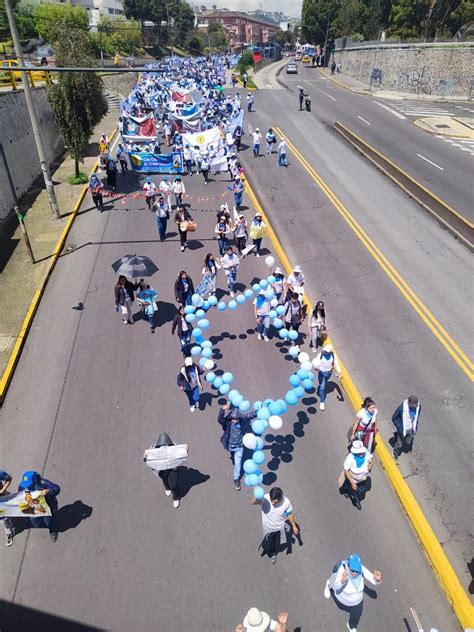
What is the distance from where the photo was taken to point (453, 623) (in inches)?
234

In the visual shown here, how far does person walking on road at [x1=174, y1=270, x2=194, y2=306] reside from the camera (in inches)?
445

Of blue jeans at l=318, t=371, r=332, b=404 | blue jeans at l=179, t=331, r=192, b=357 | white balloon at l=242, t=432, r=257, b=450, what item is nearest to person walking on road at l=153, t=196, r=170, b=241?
blue jeans at l=179, t=331, r=192, b=357

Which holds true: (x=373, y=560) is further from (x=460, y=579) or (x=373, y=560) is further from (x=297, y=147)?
(x=297, y=147)

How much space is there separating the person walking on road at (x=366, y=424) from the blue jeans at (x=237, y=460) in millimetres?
1999

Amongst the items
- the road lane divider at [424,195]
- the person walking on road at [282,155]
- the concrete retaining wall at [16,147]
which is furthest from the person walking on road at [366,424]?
the person walking on road at [282,155]

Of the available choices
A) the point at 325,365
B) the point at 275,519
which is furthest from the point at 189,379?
the point at 275,519

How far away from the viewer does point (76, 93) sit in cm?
1920

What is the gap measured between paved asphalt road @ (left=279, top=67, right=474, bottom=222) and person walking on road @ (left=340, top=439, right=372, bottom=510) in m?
14.8

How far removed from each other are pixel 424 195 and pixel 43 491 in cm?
1924

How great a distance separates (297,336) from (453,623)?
20.9 feet

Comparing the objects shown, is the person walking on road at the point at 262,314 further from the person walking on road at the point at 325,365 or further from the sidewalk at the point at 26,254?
the sidewalk at the point at 26,254

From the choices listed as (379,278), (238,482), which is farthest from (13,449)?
(379,278)

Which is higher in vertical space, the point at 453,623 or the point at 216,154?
the point at 216,154

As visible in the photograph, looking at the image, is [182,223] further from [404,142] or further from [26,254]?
[404,142]
